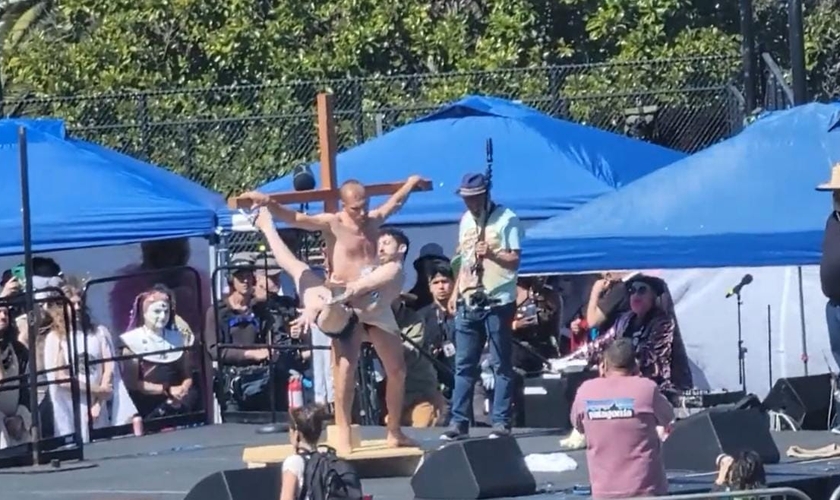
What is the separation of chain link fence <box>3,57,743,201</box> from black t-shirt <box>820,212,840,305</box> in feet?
21.5

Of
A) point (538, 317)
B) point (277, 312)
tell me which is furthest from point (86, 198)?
point (538, 317)

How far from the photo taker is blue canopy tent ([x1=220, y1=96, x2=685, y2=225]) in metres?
15.6

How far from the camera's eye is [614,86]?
21.0 metres

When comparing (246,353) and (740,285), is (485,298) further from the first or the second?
(246,353)

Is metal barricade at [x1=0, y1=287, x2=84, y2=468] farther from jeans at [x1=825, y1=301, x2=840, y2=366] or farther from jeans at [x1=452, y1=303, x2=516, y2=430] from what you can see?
jeans at [x1=825, y1=301, x2=840, y2=366]

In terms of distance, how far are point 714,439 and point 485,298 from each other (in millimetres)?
2109

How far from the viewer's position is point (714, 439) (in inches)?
406

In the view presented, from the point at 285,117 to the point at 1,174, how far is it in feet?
14.3

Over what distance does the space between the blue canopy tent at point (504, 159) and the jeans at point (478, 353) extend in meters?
3.48

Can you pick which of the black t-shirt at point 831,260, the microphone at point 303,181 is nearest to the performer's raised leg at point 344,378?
the microphone at point 303,181

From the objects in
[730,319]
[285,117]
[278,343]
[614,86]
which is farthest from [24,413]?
[614,86]

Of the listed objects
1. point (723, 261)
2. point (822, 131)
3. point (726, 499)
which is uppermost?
point (822, 131)

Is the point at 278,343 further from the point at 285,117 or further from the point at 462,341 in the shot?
the point at 285,117

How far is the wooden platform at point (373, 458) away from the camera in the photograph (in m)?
10.9
